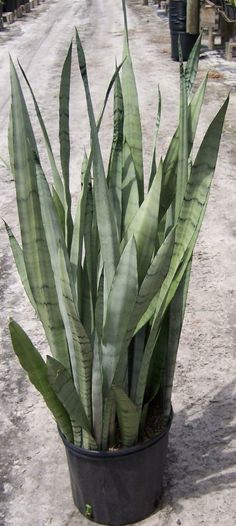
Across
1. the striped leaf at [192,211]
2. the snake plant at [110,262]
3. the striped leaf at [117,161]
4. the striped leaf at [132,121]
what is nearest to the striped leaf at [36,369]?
the snake plant at [110,262]

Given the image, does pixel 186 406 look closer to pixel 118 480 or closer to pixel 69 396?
pixel 118 480

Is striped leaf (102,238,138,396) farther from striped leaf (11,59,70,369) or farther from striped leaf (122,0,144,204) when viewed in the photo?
striped leaf (122,0,144,204)

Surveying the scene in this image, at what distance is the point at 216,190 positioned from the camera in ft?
15.5

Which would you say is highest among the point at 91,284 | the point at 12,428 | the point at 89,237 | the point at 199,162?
the point at 199,162

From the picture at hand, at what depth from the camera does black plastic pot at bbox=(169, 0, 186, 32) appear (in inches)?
394

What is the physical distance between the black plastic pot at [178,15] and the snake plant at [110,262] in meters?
8.80

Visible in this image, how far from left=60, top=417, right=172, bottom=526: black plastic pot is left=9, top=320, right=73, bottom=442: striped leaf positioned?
0.26 ft

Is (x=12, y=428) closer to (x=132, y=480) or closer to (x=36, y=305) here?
(x=132, y=480)

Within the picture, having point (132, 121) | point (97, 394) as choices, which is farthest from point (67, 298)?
point (132, 121)

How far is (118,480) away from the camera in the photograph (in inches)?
71.8

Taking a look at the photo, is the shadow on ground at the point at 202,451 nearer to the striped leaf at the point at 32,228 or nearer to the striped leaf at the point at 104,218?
the striped leaf at the point at 32,228

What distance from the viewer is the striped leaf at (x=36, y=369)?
4.84 feet

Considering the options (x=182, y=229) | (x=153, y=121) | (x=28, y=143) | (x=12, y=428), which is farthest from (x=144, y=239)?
(x=153, y=121)

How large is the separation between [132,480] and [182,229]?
73 centimetres
